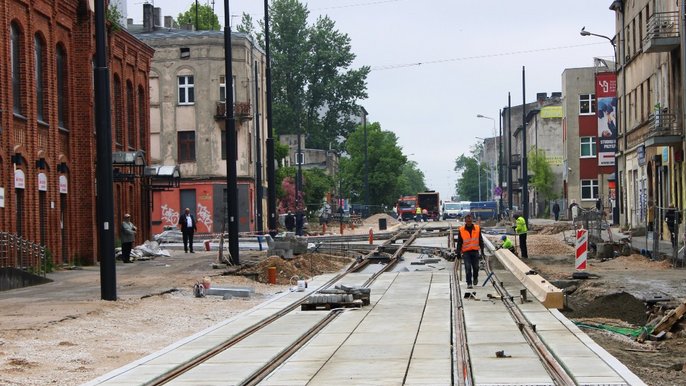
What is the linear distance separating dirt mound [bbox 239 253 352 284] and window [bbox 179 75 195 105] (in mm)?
38067

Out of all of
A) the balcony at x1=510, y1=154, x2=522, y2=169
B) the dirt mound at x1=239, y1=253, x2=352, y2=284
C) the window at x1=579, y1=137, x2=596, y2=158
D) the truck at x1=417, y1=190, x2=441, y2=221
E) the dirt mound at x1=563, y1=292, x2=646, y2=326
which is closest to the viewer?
the dirt mound at x1=563, y1=292, x2=646, y2=326

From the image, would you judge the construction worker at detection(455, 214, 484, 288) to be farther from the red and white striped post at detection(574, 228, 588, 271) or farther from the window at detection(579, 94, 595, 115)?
the window at detection(579, 94, 595, 115)

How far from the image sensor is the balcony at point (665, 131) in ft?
155

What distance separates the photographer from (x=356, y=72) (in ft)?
408

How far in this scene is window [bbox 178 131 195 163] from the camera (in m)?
79.9

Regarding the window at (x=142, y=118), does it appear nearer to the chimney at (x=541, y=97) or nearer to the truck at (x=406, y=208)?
the truck at (x=406, y=208)

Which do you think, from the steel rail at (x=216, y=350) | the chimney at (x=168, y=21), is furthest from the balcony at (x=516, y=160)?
the steel rail at (x=216, y=350)

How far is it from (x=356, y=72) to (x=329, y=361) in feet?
361

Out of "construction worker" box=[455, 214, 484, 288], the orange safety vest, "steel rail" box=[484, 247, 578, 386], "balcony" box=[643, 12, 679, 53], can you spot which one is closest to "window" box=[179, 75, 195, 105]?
"balcony" box=[643, 12, 679, 53]

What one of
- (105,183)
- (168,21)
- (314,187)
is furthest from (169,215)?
(105,183)

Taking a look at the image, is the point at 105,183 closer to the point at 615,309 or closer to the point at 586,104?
the point at 615,309

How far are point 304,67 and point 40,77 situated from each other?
86.7 metres

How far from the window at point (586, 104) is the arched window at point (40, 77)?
73340mm

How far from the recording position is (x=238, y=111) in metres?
79.6
